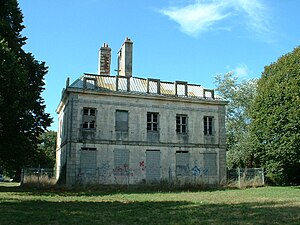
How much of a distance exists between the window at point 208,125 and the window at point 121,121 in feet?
21.5

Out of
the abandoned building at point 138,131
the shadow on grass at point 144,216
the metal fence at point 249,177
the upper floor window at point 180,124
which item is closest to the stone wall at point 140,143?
the abandoned building at point 138,131

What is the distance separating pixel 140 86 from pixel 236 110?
14.0 metres

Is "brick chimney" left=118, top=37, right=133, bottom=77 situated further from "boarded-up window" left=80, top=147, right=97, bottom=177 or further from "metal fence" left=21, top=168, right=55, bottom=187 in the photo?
"metal fence" left=21, top=168, right=55, bottom=187

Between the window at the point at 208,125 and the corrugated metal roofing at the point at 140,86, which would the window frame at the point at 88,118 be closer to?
the corrugated metal roofing at the point at 140,86

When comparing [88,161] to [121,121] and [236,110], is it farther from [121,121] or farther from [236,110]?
[236,110]

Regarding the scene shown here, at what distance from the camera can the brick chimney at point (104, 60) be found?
3130 centimetres

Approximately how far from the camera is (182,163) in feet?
93.8

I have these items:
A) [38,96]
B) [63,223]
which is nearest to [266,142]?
[38,96]

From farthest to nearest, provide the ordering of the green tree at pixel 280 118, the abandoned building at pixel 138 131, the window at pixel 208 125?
1. the window at pixel 208 125
2. the abandoned building at pixel 138 131
3. the green tree at pixel 280 118

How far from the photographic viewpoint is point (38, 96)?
2389 cm

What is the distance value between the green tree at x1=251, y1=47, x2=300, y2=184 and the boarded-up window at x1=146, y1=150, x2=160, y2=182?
7.49m

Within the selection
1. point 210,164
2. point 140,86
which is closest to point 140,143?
point 140,86

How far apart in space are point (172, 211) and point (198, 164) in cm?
1727

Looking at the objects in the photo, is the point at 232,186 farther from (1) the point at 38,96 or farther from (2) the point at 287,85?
(1) the point at 38,96
